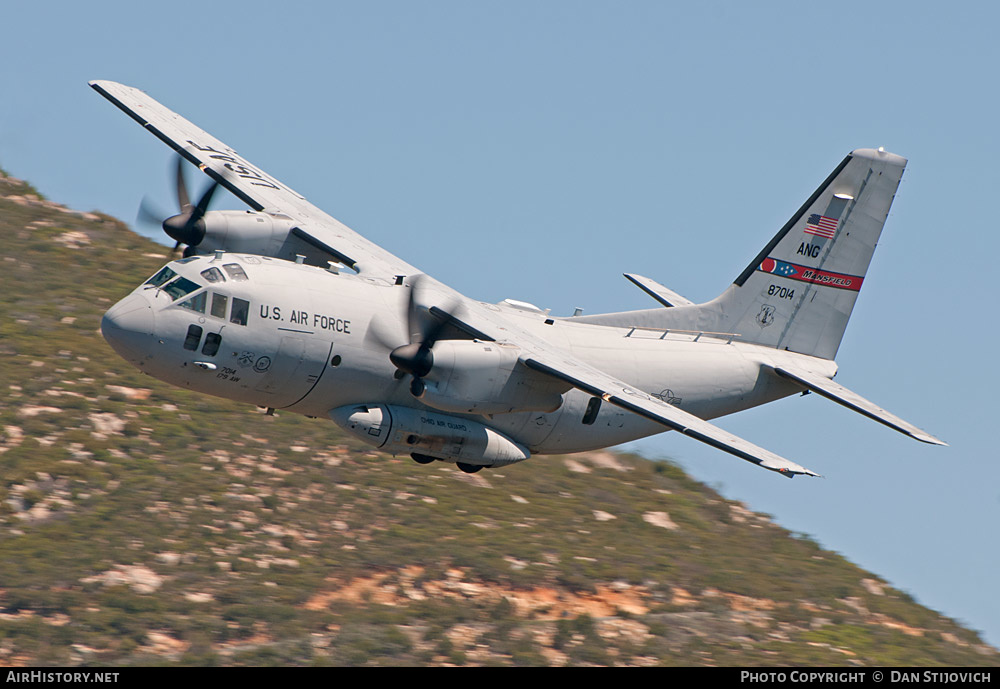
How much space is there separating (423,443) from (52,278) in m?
22.9

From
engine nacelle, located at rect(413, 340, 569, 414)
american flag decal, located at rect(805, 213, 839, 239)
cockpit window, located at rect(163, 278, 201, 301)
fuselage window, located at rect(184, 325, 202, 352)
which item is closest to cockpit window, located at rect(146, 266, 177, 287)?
cockpit window, located at rect(163, 278, 201, 301)

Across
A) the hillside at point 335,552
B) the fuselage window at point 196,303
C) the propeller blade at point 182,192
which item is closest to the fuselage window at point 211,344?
the fuselage window at point 196,303

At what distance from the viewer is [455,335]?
75.8 feet

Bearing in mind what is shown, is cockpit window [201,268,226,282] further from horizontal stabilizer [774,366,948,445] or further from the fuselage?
horizontal stabilizer [774,366,948,445]

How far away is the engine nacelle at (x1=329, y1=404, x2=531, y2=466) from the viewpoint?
22266mm

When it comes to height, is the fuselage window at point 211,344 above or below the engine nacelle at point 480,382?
below

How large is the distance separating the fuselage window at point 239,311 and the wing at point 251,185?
396cm

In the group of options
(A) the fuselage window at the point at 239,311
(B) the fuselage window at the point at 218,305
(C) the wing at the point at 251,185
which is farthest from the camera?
(C) the wing at the point at 251,185

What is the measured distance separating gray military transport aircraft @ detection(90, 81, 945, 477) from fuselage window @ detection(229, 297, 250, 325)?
1.0 inches

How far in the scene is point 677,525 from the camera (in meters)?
36.8

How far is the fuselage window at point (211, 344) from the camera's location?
21.0 metres

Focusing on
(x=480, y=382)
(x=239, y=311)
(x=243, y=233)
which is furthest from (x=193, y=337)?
(x=480, y=382)

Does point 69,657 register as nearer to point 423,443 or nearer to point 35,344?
point 423,443

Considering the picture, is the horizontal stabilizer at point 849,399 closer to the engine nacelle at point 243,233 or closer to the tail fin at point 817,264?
the tail fin at point 817,264
